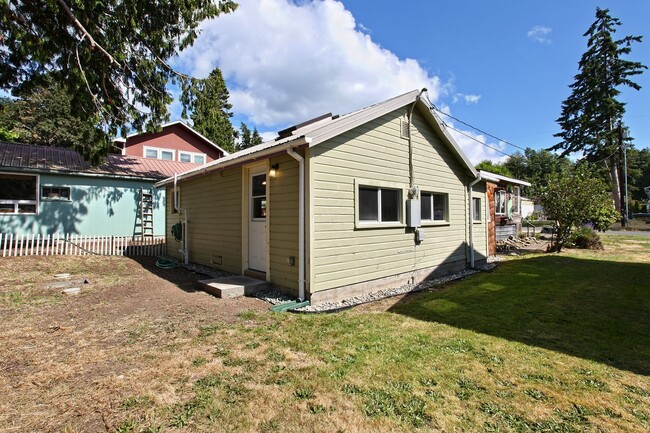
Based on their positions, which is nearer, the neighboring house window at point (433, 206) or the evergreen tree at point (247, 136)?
the neighboring house window at point (433, 206)

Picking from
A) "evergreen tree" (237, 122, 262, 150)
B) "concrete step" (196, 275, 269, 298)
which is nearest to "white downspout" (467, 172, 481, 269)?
"concrete step" (196, 275, 269, 298)

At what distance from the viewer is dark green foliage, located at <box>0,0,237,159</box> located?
800 cm

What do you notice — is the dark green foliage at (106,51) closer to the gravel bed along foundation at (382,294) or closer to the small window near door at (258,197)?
the small window near door at (258,197)

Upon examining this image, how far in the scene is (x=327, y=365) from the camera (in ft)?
A: 11.4

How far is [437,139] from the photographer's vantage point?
29.4ft

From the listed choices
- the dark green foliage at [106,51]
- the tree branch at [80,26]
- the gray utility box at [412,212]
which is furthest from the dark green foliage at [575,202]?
the tree branch at [80,26]

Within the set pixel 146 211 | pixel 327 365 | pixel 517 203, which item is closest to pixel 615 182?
pixel 517 203

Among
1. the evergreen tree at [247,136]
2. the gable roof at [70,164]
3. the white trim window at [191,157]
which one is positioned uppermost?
the evergreen tree at [247,136]

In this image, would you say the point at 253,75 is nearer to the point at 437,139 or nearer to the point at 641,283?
the point at 437,139

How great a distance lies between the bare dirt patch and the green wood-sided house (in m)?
1.27

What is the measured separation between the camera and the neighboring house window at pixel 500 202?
646 inches

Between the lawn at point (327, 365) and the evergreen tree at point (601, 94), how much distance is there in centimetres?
3352

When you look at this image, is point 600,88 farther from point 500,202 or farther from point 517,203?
point 500,202

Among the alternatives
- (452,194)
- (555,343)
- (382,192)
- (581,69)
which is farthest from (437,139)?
(581,69)
